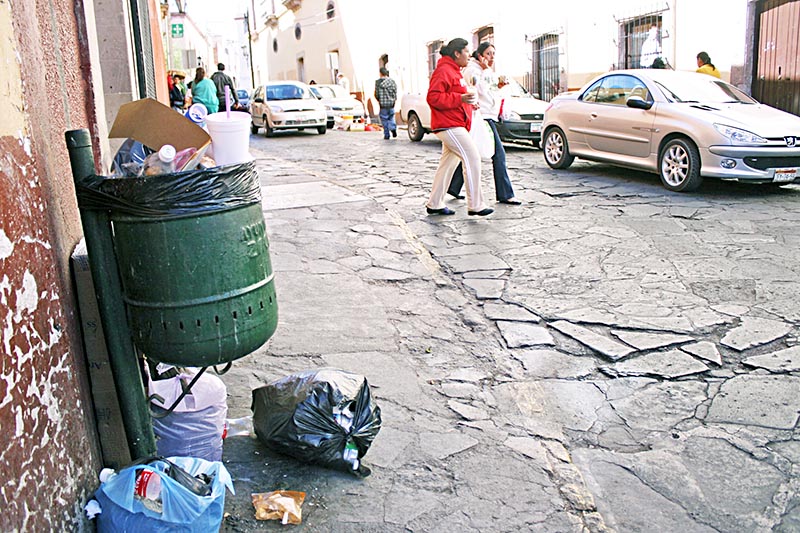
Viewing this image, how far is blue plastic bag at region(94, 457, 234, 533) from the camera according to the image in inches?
92.4

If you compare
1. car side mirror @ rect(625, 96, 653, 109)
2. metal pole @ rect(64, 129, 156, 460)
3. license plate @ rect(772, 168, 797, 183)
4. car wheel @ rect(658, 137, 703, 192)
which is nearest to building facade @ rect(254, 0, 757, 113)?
car side mirror @ rect(625, 96, 653, 109)

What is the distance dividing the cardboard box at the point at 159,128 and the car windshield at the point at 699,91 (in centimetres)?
819

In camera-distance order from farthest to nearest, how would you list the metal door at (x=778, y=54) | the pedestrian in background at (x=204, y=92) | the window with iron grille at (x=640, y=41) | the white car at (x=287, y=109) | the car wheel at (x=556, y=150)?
the white car at (x=287, y=109) → the window with iron grille at (x=640, y=41) → the pedestrian in background at (x=204, y=92) → the metal door at (x=778, y=54) → the car wheel at (x=556, y=150)

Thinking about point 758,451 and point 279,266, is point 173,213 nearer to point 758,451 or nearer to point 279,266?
point 758,451

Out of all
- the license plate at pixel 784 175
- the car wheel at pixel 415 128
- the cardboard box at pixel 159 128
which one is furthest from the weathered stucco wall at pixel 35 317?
the car wheel at pixel 415 128

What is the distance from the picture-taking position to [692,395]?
157 inches

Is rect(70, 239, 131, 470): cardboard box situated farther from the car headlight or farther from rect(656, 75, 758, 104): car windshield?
rect(656, 75, 758, 104): car windshield

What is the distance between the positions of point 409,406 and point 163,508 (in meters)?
1.70

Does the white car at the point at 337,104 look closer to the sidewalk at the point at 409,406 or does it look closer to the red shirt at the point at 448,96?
the red shirt at the point at 448,96

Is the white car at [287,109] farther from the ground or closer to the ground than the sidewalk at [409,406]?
farther from the ground

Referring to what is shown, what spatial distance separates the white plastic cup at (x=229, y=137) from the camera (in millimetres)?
2807

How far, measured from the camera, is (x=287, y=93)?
21.5 metres

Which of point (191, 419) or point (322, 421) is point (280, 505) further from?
point (191, 419)

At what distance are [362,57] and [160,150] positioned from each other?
30072mm
